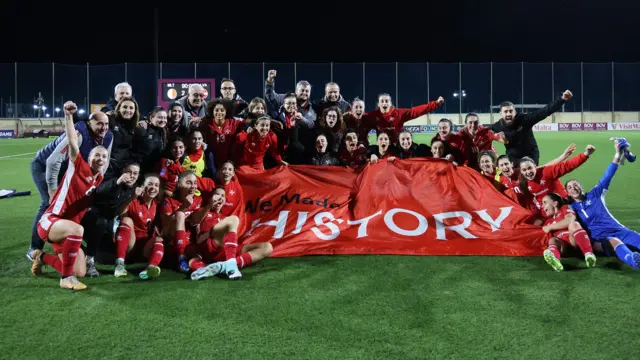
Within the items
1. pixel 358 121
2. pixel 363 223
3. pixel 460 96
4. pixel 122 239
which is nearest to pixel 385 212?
pixel 363 223

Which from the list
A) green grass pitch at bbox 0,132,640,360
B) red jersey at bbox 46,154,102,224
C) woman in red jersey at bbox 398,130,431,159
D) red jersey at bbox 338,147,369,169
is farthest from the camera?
woman in red jersey at bbox 398,130,431,159

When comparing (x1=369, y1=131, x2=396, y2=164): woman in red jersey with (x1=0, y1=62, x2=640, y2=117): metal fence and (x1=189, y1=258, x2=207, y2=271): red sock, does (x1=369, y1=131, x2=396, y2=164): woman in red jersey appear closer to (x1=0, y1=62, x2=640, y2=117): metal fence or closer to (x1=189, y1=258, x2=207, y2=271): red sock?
(x1=189, y1=258, x2=207, y2=271): red sock

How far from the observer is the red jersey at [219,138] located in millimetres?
6141

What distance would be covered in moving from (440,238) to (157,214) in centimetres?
282

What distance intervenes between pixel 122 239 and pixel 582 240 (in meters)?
4.09

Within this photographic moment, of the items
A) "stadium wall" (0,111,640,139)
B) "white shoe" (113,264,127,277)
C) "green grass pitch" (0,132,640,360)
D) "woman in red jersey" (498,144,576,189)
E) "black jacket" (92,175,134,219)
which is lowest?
"green grass pitch" (0,132,640,360)

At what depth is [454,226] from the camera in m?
5.54

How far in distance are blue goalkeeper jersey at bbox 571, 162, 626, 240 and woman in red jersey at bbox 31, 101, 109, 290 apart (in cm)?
443

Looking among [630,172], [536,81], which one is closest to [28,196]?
[630,172]

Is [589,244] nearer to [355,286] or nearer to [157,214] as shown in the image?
[355,286]

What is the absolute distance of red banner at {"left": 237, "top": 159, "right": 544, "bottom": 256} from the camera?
527 centimetres

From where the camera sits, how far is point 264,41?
51.1 meters

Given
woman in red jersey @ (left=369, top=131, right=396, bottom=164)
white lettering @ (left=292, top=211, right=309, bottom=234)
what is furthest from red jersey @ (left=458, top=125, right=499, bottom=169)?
white lettering @ (left=292, top=211, right=309, bottom=234)

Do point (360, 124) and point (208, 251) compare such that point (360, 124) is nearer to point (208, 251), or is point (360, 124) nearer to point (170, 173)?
point (170, 173)
